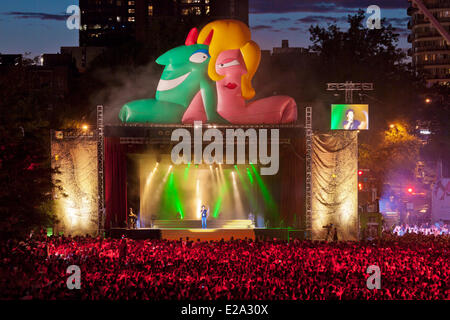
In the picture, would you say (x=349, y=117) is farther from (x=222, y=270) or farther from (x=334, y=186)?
(x=222, y=270)

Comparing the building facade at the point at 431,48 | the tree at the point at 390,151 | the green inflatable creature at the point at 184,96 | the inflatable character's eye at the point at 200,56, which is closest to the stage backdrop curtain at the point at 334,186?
the green inflatable creature at the point at 184,96

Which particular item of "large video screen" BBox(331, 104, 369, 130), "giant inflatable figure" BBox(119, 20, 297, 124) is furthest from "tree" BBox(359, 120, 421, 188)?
"giant inflatable figure" BBox(119, 20, 297, 124)

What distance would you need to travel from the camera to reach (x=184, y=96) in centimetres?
2822

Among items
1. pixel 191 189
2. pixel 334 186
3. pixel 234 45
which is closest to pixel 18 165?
pixel 234 45

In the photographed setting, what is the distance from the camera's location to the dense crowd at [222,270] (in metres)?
12.6

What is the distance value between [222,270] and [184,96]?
13.6 m

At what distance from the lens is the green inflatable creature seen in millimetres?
27969

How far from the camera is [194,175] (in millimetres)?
32594

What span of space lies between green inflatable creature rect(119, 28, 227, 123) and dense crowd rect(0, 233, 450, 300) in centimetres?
736

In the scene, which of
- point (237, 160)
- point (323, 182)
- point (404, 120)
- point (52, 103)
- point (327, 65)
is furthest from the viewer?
point (52, 103)

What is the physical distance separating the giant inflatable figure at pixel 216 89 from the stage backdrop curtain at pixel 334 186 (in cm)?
204
